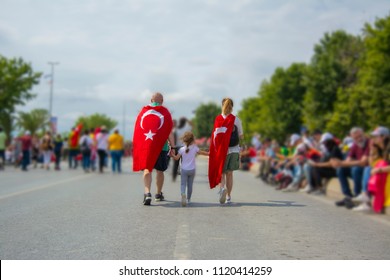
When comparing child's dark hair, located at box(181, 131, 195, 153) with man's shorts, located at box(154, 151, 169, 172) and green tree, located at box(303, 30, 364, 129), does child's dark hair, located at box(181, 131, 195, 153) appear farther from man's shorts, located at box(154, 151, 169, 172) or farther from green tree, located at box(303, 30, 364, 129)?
green tree, located at box(303, 30, 364, 129)

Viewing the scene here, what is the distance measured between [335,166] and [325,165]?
0.89m

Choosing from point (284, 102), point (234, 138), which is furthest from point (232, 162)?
point (284, 102)

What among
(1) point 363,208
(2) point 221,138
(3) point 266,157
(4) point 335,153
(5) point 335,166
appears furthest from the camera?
(4) point 335,153

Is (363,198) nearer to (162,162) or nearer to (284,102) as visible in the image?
(162,162)

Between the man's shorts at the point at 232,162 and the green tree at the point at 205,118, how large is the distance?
276mm

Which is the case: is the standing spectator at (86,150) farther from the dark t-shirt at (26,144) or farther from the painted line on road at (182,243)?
the painted line on road at (182,243)

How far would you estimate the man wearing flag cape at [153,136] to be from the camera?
5.00 m

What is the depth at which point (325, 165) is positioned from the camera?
40.0ft

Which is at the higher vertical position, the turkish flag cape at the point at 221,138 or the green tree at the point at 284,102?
the green tree at the point at 284,102

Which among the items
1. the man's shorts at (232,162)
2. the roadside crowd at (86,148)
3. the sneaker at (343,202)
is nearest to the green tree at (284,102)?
the roadside crowd at (86,148)

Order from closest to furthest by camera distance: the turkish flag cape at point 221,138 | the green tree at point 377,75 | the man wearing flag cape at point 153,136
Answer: the turkish flag cape at point 221,138
the man wearing flag cape at point 153,136
the green tree at point 377,75

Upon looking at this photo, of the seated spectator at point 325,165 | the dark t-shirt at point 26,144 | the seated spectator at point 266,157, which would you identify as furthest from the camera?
the dark t-shirt at point 26,144

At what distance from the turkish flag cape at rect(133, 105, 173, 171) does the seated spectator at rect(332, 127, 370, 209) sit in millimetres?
5913

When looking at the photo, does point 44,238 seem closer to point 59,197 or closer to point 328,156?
point 59,197
